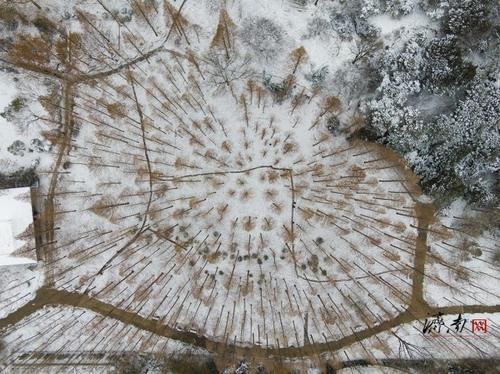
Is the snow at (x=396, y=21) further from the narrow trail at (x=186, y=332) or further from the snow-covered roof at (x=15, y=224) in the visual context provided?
the snow-covered roof at (x=15, y=224)

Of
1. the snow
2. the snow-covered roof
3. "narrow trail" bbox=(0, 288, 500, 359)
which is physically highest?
the snow

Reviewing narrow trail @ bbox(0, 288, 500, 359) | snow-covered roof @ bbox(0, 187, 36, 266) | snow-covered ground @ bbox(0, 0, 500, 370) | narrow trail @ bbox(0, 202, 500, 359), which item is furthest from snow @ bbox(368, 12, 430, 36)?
snow-covered roof @ bbox(0, 187, 36, 266)

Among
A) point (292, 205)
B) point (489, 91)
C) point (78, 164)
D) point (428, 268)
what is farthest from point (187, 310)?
point (489, 91)

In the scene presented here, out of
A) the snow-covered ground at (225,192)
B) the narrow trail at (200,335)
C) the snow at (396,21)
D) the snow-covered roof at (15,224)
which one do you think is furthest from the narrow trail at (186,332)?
the snow at (396,21)

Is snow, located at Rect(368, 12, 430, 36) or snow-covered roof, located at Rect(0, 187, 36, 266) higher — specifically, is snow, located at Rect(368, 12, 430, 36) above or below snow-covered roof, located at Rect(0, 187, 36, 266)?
above

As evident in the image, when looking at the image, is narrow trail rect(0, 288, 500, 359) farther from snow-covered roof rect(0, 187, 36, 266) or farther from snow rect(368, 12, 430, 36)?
snow rect(368, 12, 430, 36)

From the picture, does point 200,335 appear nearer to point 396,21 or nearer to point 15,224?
point 15,224

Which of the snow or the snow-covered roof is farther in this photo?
the snow

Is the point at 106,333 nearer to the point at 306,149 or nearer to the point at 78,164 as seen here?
the point at 78,164

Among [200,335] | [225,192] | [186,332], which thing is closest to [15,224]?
[186,332]
